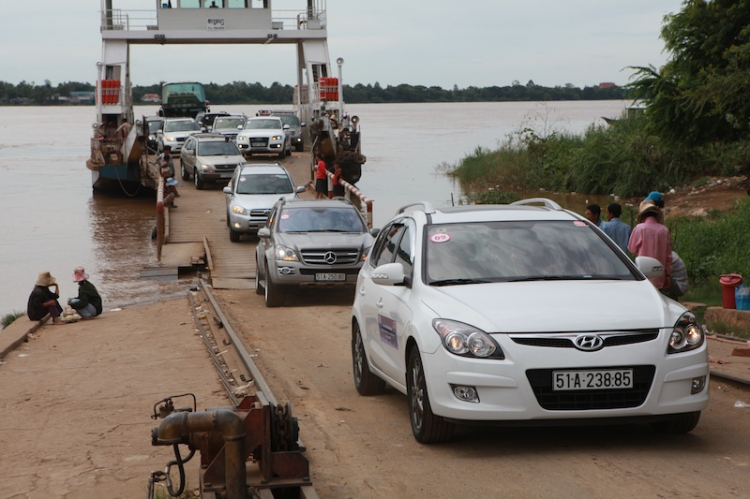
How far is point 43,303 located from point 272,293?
387 cm

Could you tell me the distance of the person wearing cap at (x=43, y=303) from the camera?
17625 mm

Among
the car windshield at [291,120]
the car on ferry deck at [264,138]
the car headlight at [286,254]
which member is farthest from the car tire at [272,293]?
the car windshield at [291,120]

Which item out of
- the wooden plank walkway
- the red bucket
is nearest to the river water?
the wooden plank walkway

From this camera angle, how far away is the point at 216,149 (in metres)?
36.3

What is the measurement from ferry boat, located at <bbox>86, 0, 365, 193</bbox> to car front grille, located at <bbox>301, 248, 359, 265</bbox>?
21364 millimetres

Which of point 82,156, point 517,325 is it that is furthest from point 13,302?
point 82,156

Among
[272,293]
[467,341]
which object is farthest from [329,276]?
[467,341]

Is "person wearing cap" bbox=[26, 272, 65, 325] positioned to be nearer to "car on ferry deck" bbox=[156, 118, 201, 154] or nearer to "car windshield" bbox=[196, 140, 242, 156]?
"car windshield" bbox=[196, 140, 242, 156]

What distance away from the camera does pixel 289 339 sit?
13.2 m

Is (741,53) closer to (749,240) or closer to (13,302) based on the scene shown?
(749,240)

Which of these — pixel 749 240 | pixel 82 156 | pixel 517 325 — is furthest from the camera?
pixel 82 156

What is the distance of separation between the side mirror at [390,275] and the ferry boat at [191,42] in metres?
30.6

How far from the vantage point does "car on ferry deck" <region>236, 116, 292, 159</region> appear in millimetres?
42781

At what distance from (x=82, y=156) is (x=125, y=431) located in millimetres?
83254
